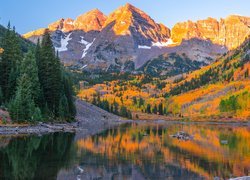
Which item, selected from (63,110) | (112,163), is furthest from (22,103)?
(112,163)

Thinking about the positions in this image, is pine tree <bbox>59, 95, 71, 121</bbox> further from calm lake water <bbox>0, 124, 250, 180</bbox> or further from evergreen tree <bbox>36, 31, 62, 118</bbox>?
calm lake water <bbox>0, 124, 250, 180</bbox>

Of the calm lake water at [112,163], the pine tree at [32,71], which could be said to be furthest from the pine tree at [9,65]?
the calm lake water at [112,163]

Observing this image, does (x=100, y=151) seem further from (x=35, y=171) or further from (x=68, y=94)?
(x=68, y=94)

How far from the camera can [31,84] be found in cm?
9688

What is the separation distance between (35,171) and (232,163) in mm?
27265

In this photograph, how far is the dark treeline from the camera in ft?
298

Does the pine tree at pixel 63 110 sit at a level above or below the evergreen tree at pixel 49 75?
below

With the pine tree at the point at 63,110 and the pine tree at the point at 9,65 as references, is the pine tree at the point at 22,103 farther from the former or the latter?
the pine tree at the point at 63,110

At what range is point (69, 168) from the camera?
4178 centimetres

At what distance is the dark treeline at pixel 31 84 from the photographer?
90688 mm

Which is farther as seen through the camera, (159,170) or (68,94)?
(68,94)

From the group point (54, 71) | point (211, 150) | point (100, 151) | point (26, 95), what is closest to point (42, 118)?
point (26, 95)

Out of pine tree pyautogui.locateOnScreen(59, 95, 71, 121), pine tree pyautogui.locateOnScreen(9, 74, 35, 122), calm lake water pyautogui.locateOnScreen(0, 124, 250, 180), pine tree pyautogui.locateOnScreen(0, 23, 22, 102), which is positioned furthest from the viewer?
pine tree pyautogui.locateOnScreen(59, 95, 71, 121)

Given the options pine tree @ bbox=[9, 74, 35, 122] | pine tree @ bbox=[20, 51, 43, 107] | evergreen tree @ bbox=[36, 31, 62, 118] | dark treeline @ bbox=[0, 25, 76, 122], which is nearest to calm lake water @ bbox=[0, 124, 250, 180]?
pine tree @ bbox=[9, 74, 35, 122]
